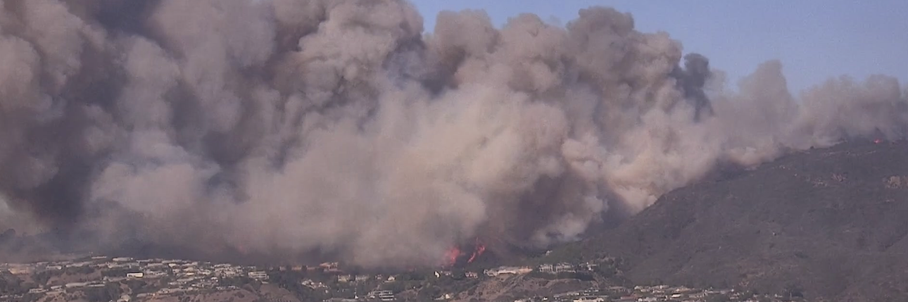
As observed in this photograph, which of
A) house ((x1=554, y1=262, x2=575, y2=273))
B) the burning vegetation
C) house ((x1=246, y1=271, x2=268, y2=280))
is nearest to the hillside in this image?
house ((x1=554, y1=262, x2=575, y2=273))

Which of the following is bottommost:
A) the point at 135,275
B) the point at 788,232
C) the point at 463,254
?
the point at 135,275

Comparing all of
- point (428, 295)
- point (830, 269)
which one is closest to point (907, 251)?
point (830, 269)

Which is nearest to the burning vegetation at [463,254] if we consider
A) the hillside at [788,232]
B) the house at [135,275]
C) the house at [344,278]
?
the hillside at [788,232]

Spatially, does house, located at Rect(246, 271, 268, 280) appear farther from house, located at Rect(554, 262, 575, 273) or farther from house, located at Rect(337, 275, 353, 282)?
house, located at Rect(554, 262, 575, 273)

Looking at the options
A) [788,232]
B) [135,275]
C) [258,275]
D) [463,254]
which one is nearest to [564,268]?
[463,254]

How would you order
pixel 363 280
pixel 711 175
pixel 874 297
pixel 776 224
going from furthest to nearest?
pixel 711 175, pixel 776 224, pixel 363 280, pixel 874 297

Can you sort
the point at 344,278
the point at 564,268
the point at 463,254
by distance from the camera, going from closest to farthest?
the point at 344,278 → the point at 564,268 → the point at 463,254

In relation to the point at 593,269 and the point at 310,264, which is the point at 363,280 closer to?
the point at 310,264

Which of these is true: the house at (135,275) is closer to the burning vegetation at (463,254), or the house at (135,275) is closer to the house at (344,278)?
the house at (344,278)

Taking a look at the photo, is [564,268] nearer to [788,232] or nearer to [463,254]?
[463,254]
